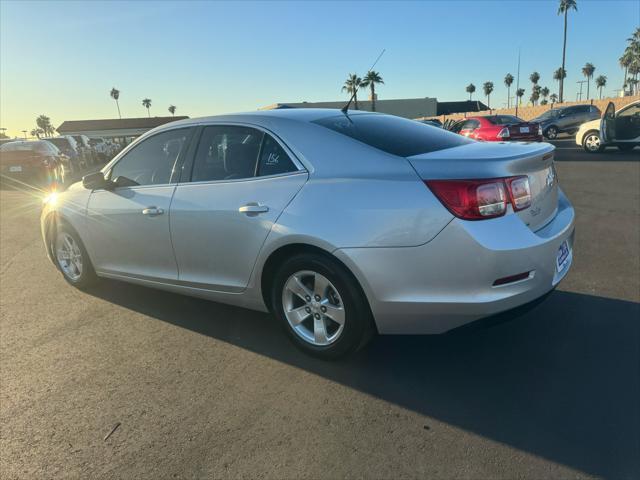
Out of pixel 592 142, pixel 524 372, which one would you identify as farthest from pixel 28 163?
pixel 592 142

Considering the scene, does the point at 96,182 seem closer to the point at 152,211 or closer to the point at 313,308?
the point at 152,211

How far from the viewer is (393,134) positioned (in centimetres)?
334

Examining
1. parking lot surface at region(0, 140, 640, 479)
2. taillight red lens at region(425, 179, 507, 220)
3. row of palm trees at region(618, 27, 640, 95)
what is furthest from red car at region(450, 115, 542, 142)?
row of palm trees at region(618, 27, 640, 95)

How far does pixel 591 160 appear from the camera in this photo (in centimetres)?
1420

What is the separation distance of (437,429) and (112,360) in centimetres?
229

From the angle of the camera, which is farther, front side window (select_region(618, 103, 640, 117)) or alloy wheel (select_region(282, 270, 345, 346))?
front side window (select_region(618, 103, 640, 117))

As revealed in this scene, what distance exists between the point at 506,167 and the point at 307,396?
1.76m

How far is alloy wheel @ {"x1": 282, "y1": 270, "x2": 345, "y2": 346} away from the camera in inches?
122

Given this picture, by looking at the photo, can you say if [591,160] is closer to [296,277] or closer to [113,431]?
[296,277]

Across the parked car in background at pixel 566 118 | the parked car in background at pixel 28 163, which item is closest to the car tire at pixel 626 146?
the parked car in background at pixel 566 118

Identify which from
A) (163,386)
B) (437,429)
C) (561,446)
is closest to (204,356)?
(163,386)

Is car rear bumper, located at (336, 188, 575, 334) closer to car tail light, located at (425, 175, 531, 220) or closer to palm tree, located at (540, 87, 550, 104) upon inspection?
car tail light, located at (425, 175, 531, 220)

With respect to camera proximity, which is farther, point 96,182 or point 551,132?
point 551,132

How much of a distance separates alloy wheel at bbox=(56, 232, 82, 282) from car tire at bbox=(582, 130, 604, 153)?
1608 centimetres
